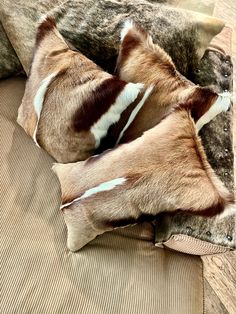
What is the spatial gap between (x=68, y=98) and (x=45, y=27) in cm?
22

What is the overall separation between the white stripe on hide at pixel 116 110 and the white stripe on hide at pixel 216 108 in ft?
0.51

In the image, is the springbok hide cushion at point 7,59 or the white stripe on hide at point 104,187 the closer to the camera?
the white stripe on hide at point 104,187

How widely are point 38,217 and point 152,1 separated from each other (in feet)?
2.24

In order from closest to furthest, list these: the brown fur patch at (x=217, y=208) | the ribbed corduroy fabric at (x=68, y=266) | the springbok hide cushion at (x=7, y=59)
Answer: the brown fur patch at (x=217, y=208) < the ribbed corduroy fabric at (x=68, y=266) < the springbok hide cushion at (x=7, y=59)

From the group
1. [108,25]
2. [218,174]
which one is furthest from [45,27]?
[218,174]

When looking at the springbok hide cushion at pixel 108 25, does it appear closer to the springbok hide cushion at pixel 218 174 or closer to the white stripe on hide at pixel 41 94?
the springbok hide cushion at pixel 218 174

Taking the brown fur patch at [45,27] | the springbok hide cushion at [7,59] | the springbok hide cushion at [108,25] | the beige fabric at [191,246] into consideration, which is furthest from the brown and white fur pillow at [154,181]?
the springbok hide cushion at [7,59]

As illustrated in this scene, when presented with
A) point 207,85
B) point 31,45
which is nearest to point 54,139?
point 31,45

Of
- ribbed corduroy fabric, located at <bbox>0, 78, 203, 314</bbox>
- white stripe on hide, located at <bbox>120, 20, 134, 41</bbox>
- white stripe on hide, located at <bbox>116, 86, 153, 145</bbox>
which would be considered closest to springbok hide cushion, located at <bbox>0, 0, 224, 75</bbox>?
white stripe on hide, located at <bbox>120, 20, 134, 41</bbox>

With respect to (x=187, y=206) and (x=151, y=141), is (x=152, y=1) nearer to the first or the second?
(x=151, y=141)

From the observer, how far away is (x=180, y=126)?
826 mm

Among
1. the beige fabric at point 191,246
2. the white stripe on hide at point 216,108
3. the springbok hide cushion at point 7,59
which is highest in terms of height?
the white stripe on hide at point 216,108

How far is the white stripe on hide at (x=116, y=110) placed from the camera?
2.87ft

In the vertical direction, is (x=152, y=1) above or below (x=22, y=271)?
above
